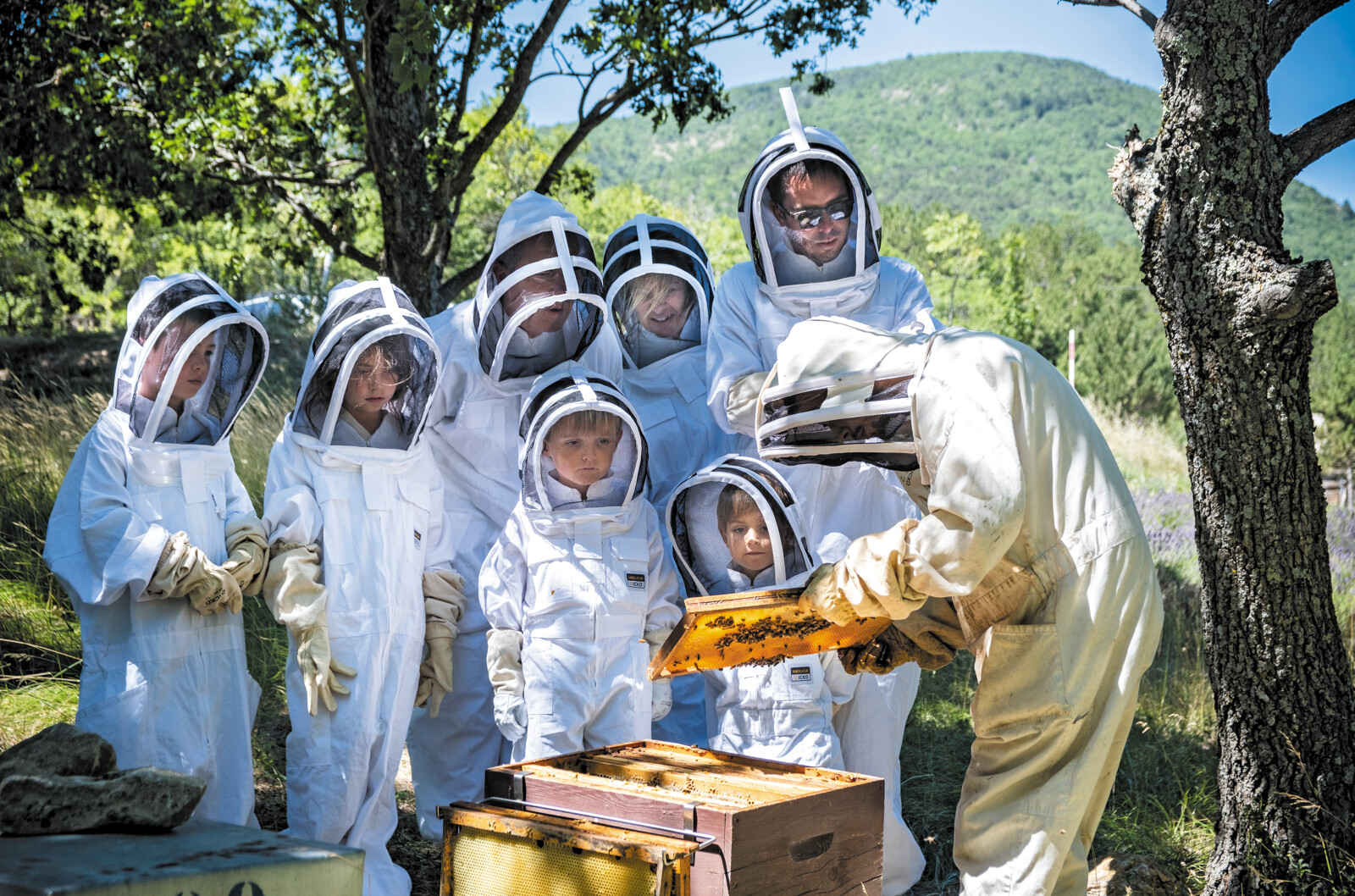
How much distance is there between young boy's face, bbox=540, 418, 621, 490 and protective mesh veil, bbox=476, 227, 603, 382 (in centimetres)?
64

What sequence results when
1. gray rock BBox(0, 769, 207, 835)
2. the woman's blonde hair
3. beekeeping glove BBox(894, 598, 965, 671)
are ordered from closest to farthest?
1. gray rock BBox(0, 769, 207, 835)
2. beekeeping glove BBox(894, 598, 965, 671)
3. the woman's blonde hair

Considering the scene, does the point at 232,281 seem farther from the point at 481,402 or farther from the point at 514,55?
the point at 481,402

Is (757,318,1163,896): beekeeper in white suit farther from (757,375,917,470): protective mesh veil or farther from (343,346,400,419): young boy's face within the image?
(343,346,400,419): young boy's face

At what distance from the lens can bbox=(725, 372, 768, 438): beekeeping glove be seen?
4539 mm

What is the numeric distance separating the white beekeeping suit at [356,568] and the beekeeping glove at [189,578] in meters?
0.20

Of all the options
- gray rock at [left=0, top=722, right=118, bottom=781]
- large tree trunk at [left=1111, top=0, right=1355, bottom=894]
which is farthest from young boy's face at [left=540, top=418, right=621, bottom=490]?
large tree trunk at [left=1111, top=0, right=1355, bottom=894]

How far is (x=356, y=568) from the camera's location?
4.19 m

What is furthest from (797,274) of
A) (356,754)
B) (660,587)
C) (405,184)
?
(405,184)

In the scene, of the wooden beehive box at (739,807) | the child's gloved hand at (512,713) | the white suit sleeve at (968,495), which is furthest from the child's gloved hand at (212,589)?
the white suit sleeve at (968,495)

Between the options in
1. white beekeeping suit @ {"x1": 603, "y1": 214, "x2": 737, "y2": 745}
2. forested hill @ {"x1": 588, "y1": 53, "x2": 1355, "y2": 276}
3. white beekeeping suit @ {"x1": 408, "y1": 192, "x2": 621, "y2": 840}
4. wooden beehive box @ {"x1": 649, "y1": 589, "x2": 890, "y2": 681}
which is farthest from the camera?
forested hill @ {"x1": 588, "y1": 53, "x2": 1355, "y2": 276}

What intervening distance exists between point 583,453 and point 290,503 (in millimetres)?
1182

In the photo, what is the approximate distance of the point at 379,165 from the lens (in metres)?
6.68

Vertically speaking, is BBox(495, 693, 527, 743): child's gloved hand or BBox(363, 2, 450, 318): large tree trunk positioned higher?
BBox(363, 2, 450, 318): large tree trunk

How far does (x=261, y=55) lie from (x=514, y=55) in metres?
2.78
